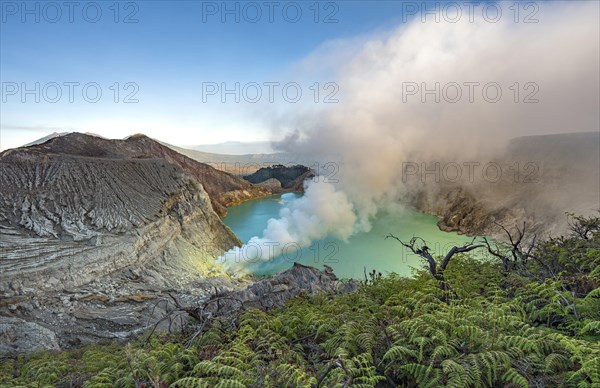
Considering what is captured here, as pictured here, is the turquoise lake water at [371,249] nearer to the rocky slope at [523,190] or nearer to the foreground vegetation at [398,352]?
the rocky slope at [523,190]

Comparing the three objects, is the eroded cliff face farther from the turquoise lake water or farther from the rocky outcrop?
the rocky outcrop

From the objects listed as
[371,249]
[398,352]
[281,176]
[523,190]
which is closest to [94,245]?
[371,249]

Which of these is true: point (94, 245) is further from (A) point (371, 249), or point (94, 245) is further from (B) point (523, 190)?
(B) point (523, 190)

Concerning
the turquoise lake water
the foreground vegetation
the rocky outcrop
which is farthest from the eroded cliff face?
the rocky outcrop

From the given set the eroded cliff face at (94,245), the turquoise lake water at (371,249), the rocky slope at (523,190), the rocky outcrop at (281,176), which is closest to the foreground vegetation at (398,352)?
the eroded cliff face at (94,245)

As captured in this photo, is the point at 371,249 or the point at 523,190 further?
the point at 523,190
